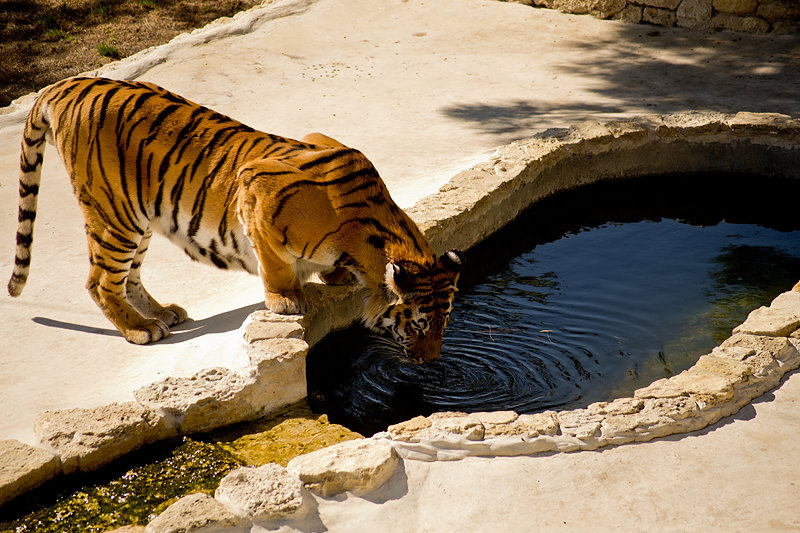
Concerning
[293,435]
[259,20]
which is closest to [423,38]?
[259,20]

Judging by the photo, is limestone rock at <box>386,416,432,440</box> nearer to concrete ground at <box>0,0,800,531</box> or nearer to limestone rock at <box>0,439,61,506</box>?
concrete ground at <box>0,0,800,531</box>

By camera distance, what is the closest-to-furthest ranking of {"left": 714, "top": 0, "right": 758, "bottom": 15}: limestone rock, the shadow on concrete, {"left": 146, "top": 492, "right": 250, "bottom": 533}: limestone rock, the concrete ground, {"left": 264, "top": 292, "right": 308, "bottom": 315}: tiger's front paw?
{"left": 146, "top": 492, "right": 250, "bottom": 533}: limestone rock, the concrete ground, {"left": 264, "top": 292, "right": 308, "bottom": 315}: tiger's front paw, the shadow on concrete, {"left": 714, "top": 0, "right": 758, "bottom": 15}: limestone rock

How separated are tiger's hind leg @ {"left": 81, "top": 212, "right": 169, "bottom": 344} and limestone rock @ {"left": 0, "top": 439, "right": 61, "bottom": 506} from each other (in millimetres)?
1321

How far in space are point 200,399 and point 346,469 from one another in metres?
0.97

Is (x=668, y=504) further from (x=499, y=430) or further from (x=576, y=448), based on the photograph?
(x=499, y=430)

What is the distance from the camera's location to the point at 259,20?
1160 cm

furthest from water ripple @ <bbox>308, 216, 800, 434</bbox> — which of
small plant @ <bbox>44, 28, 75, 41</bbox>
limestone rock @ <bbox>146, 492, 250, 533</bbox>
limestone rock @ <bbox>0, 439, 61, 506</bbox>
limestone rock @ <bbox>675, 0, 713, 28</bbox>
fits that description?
small plant @ <bbox>44, 28, 75, 41</bbox>

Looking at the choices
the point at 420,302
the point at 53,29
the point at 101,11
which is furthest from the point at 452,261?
the point at 101,11

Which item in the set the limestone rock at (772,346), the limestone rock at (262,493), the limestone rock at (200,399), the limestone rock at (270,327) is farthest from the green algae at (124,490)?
the limestone rock at (772,346)

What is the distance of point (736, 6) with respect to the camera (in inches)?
442

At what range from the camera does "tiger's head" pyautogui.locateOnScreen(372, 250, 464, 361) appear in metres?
4.27

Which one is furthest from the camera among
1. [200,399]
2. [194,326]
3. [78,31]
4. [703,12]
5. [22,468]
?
[78,31]

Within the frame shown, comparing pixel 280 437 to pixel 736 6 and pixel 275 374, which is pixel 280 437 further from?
pixel 736 6

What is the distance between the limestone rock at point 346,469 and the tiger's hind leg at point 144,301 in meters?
1.94
